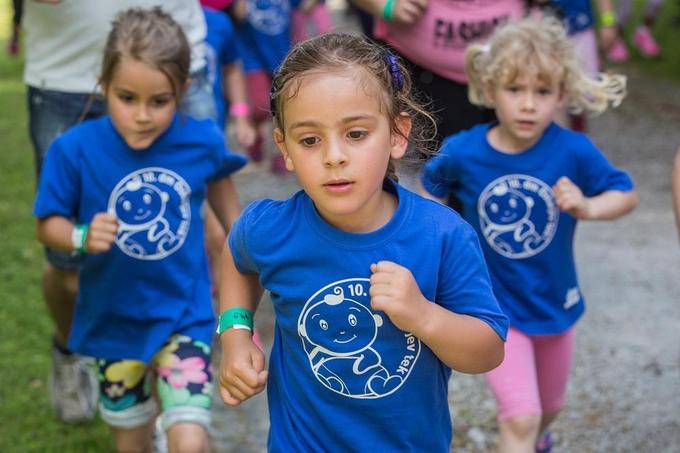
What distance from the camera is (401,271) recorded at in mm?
2105

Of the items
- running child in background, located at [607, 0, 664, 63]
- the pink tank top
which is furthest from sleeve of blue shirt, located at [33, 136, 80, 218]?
running child in background, located at [607, 0, 664, 63]

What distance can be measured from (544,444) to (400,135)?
173 centimetres

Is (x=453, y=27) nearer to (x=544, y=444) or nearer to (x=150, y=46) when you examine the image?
(x=150, y=46)

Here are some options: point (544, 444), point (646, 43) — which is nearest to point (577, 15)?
point (544, 444)

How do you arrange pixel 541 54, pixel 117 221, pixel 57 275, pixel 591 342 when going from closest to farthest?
pixel 117 221, pixel 541 54, pixel 57 275, pixel 591 342

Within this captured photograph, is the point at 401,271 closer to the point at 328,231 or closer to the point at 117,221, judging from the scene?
the point at 328,231

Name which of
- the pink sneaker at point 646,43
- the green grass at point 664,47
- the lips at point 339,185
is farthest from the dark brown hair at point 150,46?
the pink sneaker at point 646,43

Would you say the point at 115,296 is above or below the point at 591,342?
above

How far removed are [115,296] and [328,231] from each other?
1.17 meters

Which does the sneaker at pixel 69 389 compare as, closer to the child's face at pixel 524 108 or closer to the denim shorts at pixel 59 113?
the denim shorts at pixel 59 113

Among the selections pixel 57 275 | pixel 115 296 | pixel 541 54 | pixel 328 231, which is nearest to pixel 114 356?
pixel 115 296

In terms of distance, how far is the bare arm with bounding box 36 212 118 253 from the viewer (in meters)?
2.92

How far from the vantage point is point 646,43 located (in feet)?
39.4

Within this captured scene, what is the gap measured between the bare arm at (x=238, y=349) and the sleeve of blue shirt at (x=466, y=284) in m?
0.45
